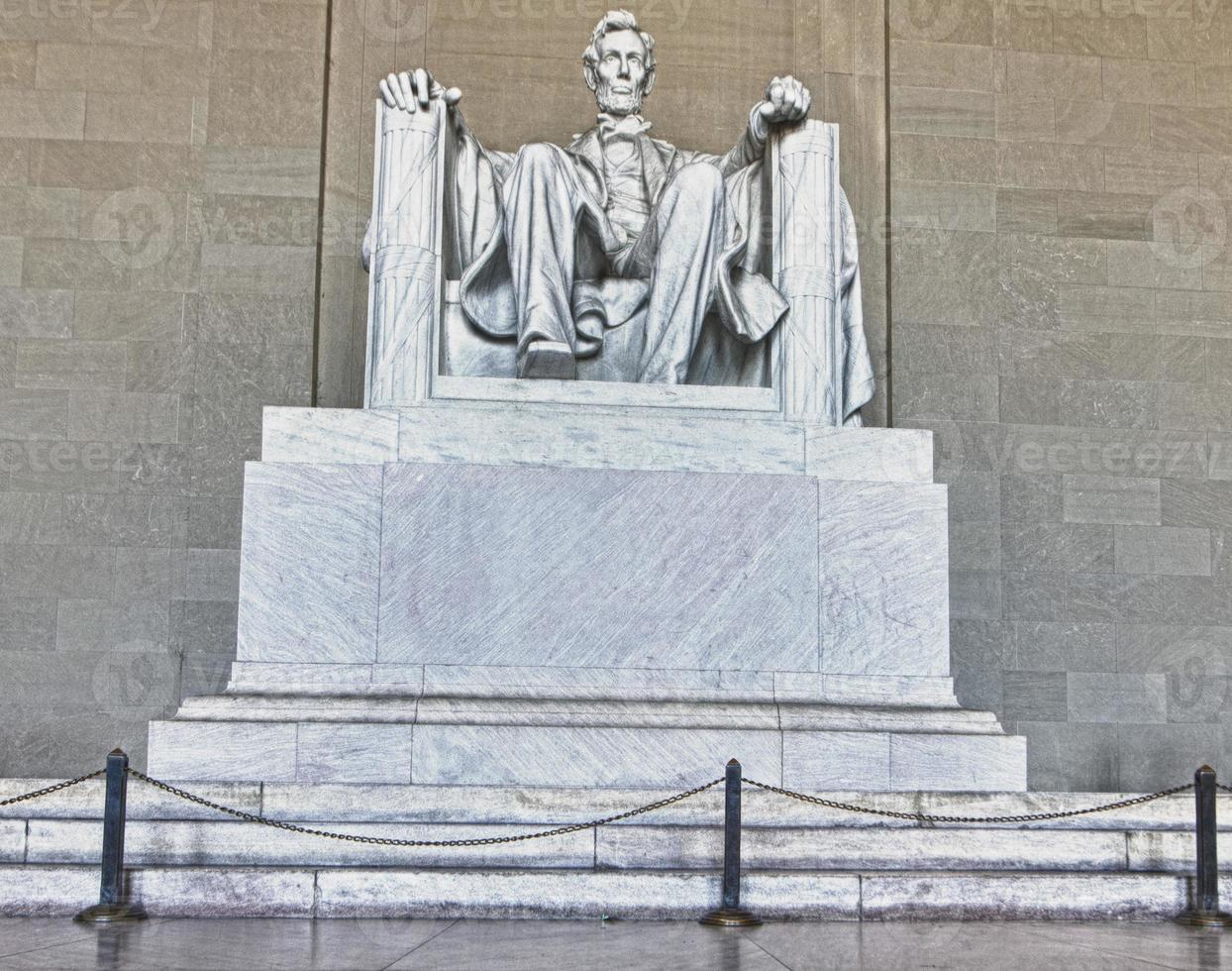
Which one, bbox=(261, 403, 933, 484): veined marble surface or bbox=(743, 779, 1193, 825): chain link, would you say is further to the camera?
bbox=(261, 403, 933, 484): veined marble surface

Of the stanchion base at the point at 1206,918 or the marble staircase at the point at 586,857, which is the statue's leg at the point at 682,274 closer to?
the marble staircase at the point at 586,857

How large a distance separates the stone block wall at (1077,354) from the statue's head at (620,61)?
285 cm

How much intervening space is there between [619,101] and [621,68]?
0.61 ft

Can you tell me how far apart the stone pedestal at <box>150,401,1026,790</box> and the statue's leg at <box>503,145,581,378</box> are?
0.22 meters

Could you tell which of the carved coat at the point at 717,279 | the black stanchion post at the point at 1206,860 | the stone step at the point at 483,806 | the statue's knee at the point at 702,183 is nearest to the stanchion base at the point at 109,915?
the stone step at the point at 483,806

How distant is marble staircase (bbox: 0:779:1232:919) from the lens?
5.80m

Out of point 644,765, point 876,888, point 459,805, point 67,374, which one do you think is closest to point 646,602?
point 644,765

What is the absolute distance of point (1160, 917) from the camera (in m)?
6.09

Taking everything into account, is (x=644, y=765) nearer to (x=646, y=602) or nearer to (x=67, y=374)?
(x=646, y=602)

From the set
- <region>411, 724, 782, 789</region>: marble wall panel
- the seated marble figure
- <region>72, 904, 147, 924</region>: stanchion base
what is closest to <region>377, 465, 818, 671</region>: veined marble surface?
<region>411, 724, 782, 789</region>: marble wall panel

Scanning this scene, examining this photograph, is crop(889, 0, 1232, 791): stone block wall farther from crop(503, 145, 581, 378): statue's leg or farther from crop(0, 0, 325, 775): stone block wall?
crop(0, 0, 325, 775): stone block wall

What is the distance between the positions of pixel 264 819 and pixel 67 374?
565 cm

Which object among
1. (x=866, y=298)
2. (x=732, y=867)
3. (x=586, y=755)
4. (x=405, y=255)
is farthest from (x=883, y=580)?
(x=866, y=298)

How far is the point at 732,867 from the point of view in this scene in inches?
228
